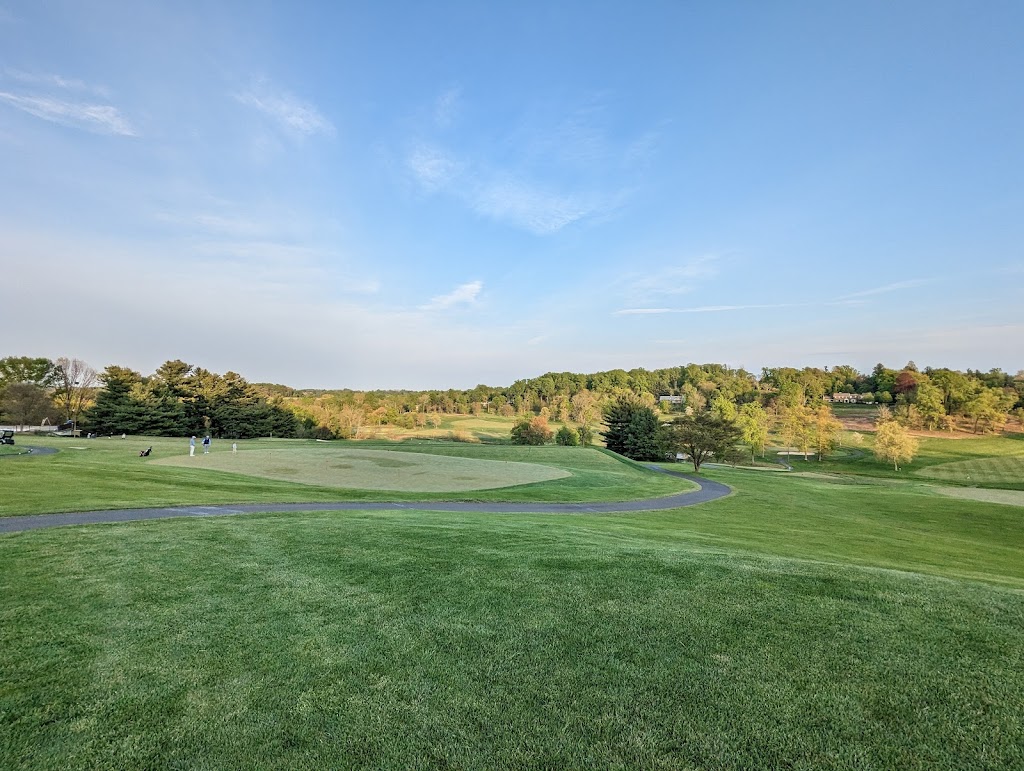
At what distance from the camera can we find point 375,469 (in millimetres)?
26969

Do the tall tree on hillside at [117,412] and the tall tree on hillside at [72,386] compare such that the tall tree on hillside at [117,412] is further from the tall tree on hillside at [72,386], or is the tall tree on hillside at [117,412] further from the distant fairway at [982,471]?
the distant fairway at [982,471]

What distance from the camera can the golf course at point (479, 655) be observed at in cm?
315

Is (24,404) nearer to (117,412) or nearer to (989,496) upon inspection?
(117,412)

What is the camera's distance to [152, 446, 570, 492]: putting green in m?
22.2

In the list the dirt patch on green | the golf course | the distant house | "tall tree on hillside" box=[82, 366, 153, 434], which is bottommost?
the dirt patch on green

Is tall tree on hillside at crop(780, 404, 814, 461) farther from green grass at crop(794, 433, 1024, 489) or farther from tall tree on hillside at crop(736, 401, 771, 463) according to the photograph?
tall tree on hillside at crop(736, 401, 771, 463)

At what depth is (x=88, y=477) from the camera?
674 inches

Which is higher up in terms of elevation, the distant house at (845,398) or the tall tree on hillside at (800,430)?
the distant house at (845,398)

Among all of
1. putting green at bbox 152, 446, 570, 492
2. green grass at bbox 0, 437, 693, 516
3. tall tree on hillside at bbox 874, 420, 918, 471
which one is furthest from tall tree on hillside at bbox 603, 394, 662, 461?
putting green at bbox 152, 446, 570, 492

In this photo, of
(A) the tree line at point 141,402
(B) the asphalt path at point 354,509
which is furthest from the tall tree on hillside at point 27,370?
(B) the asphalt path at point 354,509

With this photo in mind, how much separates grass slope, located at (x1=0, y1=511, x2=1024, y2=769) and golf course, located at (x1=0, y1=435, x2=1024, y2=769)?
22mm

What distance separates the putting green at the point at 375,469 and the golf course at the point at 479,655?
12.6 m

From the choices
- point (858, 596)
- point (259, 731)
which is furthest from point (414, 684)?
point (858, 596)

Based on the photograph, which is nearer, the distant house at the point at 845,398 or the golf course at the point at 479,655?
the golf course at the point at 479,655
